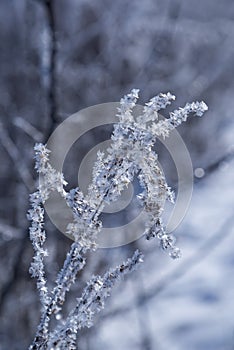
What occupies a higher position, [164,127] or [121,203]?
[121,203]

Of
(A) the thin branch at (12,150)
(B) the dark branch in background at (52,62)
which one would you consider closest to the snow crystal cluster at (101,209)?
(B) the dark branch in background at (52,62)

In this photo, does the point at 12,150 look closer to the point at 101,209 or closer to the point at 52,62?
the point at 52,62

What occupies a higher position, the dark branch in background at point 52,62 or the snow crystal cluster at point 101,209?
the dark branch in background at point 52,62

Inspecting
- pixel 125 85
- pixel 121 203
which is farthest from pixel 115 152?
pixel 125 85

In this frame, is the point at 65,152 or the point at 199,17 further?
the point at 199,17

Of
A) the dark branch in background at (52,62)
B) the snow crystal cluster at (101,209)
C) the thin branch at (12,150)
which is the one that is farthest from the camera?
the thin branch at (12,150)

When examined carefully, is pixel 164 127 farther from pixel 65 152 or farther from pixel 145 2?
pixel 145 2

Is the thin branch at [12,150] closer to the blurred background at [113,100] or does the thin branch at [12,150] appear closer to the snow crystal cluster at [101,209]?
the blurred background at [113,100]

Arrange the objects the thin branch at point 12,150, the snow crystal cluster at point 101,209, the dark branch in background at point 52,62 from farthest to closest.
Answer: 1. the thin branch at point 12,150
2. the dark branch in background at point 52,62
3. the snow crystal cluster at point 101,209
